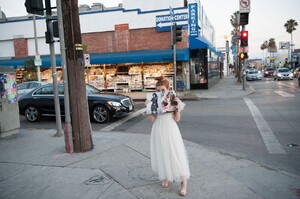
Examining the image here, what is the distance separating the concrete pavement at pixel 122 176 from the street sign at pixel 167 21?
16.5 m

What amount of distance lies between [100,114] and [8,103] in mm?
3257

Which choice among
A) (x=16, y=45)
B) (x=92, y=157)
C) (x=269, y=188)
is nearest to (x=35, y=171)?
(x=92, y=157)

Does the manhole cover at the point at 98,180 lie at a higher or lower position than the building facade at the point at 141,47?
lower

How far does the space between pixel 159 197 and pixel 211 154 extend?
233 cm

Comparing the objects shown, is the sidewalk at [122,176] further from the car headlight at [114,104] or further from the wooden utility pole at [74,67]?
the car headlight at [114,104]

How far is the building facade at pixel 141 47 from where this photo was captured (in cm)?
2155

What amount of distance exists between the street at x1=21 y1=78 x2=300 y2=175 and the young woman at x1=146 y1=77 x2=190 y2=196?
2375mm

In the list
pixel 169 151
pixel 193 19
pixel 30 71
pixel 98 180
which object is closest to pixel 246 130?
pixel 169 151

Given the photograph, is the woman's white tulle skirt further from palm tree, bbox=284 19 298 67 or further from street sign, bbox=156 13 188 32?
palm tree, bbox=284 19 298 67

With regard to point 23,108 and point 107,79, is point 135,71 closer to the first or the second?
point 107,79

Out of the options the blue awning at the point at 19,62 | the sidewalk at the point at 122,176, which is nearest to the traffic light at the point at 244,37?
the blue awning at the point at 19,62

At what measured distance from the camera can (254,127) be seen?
8.77 metres

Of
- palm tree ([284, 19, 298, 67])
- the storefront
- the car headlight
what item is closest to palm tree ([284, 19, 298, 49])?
palm tree ([284, 19, 298, 67])

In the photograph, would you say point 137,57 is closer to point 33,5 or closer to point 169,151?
point 33,5
